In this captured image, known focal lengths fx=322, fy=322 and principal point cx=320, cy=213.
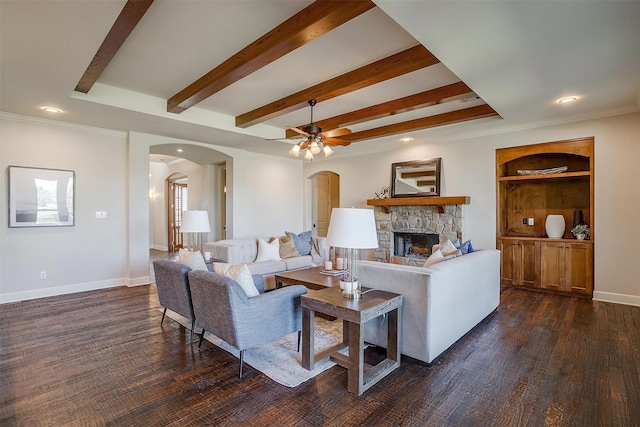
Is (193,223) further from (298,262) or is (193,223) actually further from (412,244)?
(412,244)

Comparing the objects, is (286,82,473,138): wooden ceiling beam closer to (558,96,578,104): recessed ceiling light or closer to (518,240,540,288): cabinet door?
(558,96,578,104): recessed ceiling light

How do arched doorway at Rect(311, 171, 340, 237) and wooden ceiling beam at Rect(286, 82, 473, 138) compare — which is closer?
wooden ceiling beam at Rect(286, 82, 473, 138)

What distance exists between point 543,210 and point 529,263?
991 millimetres

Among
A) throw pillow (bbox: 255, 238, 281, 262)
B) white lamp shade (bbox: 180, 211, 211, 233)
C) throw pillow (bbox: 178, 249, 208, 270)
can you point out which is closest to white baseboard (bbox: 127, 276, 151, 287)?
white lamp shade (bbox: 180, 211, 211, 233)

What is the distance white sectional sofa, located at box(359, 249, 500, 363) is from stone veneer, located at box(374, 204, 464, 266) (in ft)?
8.26

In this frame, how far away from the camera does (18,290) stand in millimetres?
4426

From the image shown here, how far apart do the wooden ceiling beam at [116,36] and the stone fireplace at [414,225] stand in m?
4.85

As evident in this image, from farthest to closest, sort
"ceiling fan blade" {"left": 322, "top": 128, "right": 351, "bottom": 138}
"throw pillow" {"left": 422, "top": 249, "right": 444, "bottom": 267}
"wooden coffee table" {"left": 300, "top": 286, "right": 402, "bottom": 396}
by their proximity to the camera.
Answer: "ceiling fan blade" {"left": 322, "top": 128, "right": 351, "bottom": 138}, "throw pillow" {"left": 422, "top": 249, "right": 444, "bottom": 267}, "wooden coffee table" {"left": 300, "top": 286, "right": 402, "bottom": 396}

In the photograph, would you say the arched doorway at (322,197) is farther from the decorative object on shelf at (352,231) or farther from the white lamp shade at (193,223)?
the decorative object on shelf at (352,231)

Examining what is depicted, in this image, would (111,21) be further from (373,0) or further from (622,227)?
(622,227)

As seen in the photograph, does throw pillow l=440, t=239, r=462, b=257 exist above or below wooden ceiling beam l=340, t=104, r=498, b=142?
below

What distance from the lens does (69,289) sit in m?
4.80

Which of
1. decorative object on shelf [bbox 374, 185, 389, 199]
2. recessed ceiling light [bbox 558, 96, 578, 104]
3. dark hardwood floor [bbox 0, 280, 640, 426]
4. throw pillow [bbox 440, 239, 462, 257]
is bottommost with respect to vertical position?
dark hardwood floor [bbox 0, 280, 640, 426]

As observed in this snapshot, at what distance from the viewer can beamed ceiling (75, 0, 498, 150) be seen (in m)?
2.35
